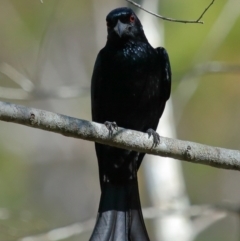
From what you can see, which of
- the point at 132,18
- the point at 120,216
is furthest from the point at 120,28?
the point at 120,216

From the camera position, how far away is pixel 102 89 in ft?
18.9

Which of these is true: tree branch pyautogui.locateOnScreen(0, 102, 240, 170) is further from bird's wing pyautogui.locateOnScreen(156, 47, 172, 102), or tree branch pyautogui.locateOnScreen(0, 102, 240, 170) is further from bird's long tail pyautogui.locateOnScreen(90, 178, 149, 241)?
bird's wing pyautogui.locateOnScreen(156, 47, 172, 102)

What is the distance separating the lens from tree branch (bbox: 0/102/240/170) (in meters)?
4.41

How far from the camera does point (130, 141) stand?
4.62 metres

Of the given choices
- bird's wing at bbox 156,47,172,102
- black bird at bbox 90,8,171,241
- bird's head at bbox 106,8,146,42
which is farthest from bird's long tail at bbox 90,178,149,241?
bird's head at bbox 106,8,146,42

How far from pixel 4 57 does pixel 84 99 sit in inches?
44.5

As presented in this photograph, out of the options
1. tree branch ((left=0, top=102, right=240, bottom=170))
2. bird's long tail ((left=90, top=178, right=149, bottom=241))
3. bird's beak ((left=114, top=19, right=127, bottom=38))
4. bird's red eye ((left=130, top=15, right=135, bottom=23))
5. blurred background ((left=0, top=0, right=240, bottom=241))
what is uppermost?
blurred background ((left=0, top=0, right=240, bottom=241))

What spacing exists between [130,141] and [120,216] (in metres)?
1.33

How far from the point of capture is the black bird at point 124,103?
5.70 m

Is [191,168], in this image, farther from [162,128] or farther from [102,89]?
[102,89]

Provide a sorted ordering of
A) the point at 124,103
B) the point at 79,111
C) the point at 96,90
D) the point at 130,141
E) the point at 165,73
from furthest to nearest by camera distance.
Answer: the point at 79,111, the point at 165,73, the point at 96,90, the point at 124,103, the point at 130,141

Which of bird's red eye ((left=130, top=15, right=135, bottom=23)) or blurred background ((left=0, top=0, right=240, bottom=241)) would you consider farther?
blurred background ((left=0, top=0, right=240, bottom=241))

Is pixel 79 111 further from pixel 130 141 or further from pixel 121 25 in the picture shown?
pixel 130 141

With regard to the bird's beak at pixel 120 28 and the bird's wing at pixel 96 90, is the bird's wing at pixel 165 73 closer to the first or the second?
the bird's beak at pixel 120 28
